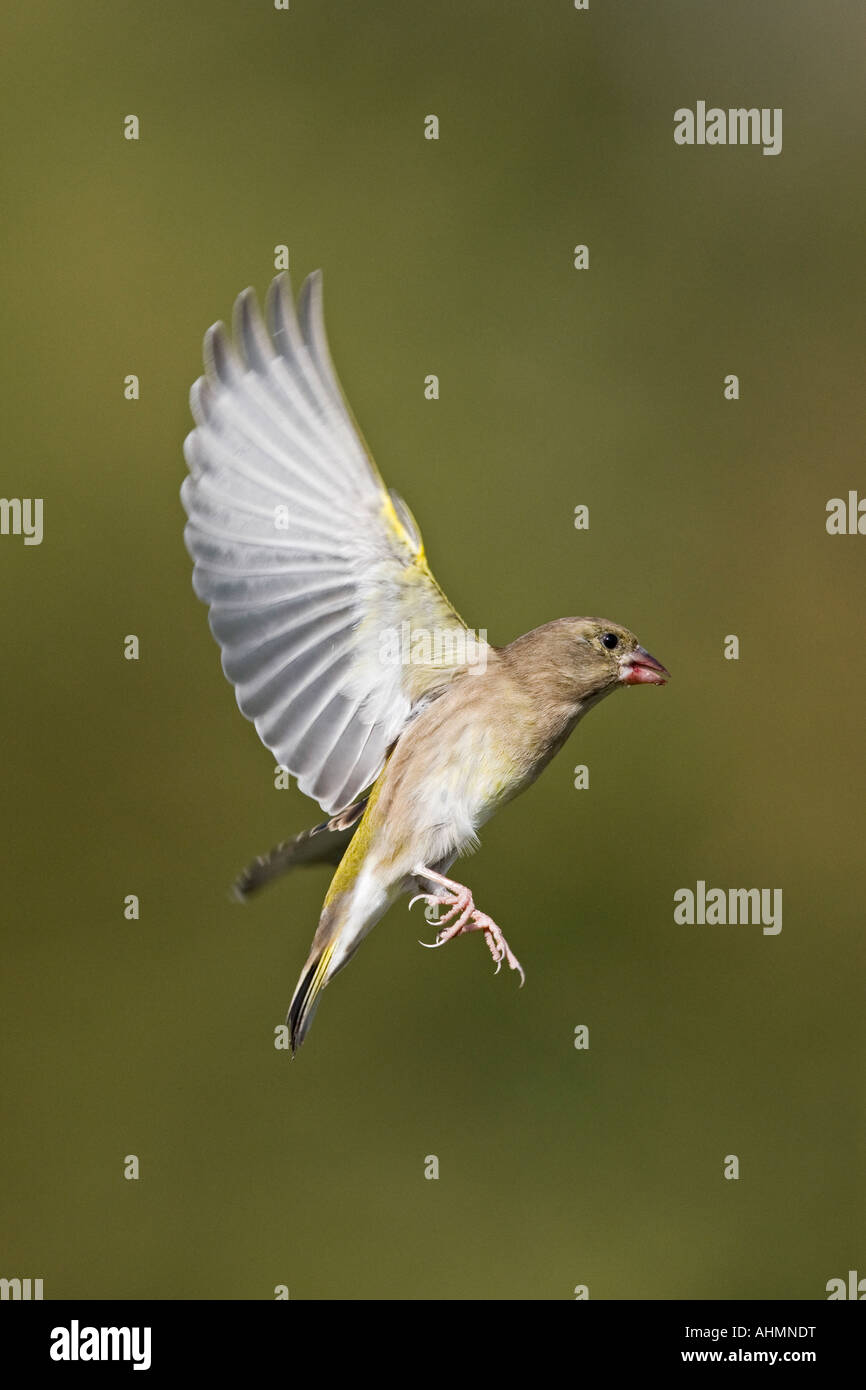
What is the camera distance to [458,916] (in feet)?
6.18

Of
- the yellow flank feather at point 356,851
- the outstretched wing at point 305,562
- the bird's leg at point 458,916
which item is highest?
the outstretched wing at point 305,562

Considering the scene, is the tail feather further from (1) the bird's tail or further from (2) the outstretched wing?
(2) the outstretched wing

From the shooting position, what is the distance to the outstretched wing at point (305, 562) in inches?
76.5

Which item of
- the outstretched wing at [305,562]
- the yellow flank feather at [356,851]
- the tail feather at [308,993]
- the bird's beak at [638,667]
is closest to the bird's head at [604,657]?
the bird's beak at [638,667]

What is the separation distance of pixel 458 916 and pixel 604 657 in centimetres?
37

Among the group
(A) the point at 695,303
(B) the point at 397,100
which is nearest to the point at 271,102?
(B) the point at 397,100

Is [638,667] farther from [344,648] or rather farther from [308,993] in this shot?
[308,993]

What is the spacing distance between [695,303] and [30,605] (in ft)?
8.10

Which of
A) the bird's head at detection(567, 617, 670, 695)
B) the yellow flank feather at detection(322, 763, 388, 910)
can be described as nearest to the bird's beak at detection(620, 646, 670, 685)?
the bird's head at detection(567, 617, 670, 695)

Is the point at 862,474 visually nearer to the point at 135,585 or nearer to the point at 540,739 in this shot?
the point at 135,585

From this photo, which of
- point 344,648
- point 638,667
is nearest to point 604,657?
point 638,667

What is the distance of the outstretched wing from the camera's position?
194 cm

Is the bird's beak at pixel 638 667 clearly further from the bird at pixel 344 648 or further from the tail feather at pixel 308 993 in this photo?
the tail feather at pixel 308 993

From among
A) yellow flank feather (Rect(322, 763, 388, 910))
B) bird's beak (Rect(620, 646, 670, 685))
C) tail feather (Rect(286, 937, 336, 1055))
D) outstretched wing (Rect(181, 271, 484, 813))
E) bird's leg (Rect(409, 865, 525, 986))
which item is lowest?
tail feather (Rect(286, 937, 336, 1055))
